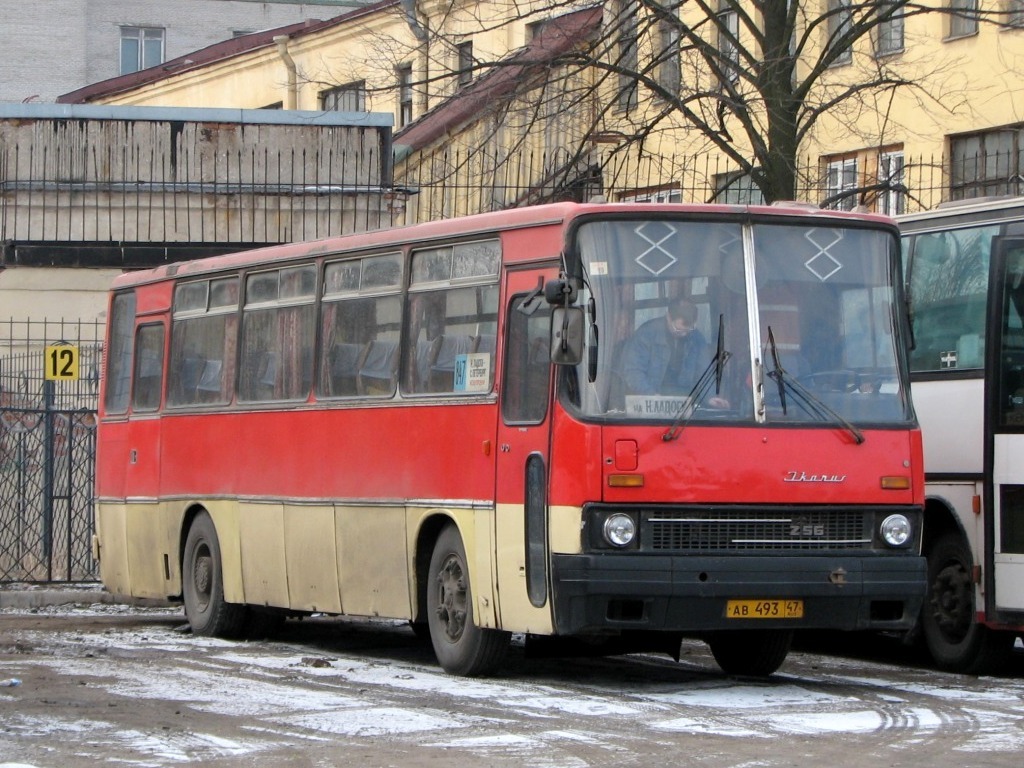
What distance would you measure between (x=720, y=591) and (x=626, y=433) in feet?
3.39

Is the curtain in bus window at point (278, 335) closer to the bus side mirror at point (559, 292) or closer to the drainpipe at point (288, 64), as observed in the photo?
the bus side mirror at point (559, 292)

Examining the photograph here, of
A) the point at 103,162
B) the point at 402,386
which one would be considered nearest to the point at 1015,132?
the point at 103,162

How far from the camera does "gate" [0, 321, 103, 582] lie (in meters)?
21.9

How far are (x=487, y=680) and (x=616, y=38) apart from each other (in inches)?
487

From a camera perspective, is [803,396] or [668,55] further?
[668,55]

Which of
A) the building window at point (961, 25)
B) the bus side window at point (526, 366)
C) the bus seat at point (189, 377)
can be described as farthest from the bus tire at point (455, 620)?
the building window at point (961, 25)

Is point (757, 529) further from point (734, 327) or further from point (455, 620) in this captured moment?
point (455, 620)

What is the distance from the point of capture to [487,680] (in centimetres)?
1326

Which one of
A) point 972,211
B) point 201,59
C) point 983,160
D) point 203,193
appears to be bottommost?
point 972,211

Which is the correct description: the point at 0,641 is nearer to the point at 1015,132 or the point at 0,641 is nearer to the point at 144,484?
the point at 144,484

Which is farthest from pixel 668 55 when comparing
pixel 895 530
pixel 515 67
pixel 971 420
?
pixel 895 530

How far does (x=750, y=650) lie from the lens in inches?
544

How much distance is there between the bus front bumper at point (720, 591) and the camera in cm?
1216

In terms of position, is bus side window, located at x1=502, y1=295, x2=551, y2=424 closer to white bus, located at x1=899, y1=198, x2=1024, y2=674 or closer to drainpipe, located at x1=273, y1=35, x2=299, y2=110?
white bus, located at x1=899, y1=198, x2=1024, y2=674
